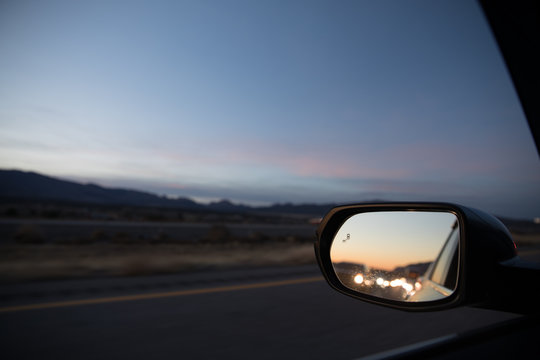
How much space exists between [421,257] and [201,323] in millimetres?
3805

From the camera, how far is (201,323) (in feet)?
17.0

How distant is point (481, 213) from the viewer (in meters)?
1.26

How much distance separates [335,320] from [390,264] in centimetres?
385

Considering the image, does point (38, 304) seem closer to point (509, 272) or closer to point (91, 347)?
point (91, 347)

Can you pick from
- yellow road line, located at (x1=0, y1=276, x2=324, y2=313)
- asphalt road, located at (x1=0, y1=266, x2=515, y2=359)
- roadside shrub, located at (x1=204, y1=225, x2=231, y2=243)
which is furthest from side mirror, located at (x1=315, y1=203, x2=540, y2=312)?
roadside shrub, located at (x1=204, y1=225, x2=231, y2=243)

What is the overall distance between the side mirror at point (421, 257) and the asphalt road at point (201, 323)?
2.36 m

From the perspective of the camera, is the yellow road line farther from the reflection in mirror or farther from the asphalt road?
the reflection in mirror

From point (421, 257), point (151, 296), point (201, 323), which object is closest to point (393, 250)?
point (421, 257)

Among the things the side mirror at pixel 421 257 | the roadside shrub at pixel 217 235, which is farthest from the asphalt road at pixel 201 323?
the roadside shrub at pixel 217 235

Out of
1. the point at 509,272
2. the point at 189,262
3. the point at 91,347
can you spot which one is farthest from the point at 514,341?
the point at 189,262

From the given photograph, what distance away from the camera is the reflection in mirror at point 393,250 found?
1698mm

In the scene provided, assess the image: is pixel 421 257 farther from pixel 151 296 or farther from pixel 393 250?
pixel 151 296

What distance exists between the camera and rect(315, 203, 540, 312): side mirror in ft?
3.78

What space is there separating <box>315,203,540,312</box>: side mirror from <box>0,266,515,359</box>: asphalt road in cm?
236
